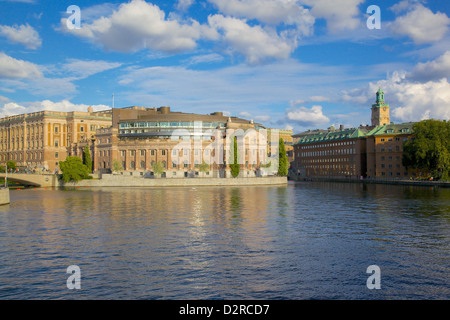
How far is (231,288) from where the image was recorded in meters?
24.3

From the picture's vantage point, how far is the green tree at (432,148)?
135 m

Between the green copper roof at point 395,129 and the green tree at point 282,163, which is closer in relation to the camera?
the green tree at point 282,163

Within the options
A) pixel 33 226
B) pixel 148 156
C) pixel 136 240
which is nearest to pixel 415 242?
pixel 136 240

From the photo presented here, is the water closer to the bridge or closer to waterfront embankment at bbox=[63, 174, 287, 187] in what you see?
waterfront embankment at bbox=[63, 174, 287, 187]

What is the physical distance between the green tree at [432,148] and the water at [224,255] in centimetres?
8859

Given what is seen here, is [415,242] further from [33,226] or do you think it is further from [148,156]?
[148,156]

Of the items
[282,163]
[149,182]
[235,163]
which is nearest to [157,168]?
[149,182]

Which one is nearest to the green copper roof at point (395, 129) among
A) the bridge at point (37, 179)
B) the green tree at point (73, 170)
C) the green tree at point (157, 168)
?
the green tree at point (157, 168)

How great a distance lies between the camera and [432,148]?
5374 inches

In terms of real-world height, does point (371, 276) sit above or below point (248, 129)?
below

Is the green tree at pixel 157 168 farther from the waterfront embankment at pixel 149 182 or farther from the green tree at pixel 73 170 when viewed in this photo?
the green tree at pixel 73 170
